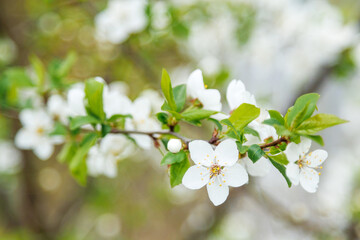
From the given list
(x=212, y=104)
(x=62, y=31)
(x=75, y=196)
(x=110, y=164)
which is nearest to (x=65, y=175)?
(x=75, y=196)

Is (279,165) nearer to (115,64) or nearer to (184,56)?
(115,64)

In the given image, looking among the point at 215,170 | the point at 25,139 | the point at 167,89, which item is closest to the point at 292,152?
the point at 215,170

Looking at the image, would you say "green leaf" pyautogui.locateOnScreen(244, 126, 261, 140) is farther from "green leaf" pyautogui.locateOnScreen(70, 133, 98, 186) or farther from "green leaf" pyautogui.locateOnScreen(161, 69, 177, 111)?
"green leaf" pyautogui.locateOnScreen(70, 133, 98, 186)

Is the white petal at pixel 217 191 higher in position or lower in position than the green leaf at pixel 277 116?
lower

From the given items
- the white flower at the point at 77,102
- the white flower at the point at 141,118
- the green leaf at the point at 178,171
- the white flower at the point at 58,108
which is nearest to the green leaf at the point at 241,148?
the green leaf at the point at 178,171

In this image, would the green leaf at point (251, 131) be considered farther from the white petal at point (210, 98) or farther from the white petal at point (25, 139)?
the white petal at point (25, 139)
